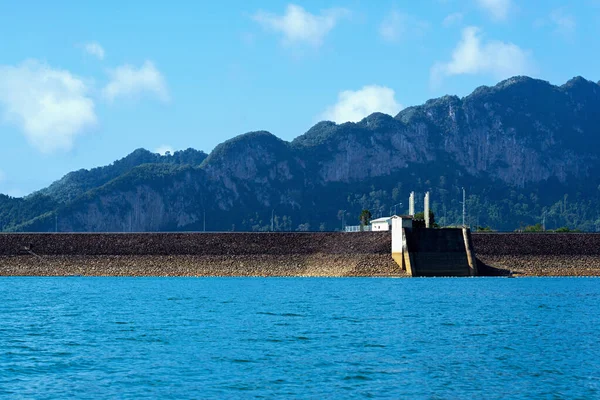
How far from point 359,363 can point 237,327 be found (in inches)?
619

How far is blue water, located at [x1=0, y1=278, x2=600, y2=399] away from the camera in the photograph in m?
32.2

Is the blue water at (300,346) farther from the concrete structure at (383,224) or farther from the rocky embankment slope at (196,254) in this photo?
the concrete structure at (383,224)

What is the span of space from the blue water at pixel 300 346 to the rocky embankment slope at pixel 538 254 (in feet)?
139

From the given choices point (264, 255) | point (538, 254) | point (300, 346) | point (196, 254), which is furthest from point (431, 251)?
point (300, 346)

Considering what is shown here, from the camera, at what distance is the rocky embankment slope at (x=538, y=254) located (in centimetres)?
12062

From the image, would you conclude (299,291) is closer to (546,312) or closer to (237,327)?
(546,312)

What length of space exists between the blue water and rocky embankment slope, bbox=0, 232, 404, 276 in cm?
4259

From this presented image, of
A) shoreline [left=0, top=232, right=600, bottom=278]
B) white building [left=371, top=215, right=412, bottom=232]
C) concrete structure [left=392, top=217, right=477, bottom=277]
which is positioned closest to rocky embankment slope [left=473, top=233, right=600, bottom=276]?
shoreline [left=0, top=232, right=600, bottom=278]

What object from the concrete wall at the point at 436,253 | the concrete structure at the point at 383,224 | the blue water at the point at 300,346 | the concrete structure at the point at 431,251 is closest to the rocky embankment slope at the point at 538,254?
the concrete structure at the point at 431,251

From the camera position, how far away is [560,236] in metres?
124

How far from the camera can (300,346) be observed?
42969 mm

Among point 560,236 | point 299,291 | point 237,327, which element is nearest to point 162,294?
point 299,291

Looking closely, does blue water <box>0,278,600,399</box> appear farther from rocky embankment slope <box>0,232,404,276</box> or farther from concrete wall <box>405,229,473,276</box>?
rocky embankment slope <box>0,232,404,276</box>

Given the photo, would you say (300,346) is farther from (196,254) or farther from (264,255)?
(196,254)
